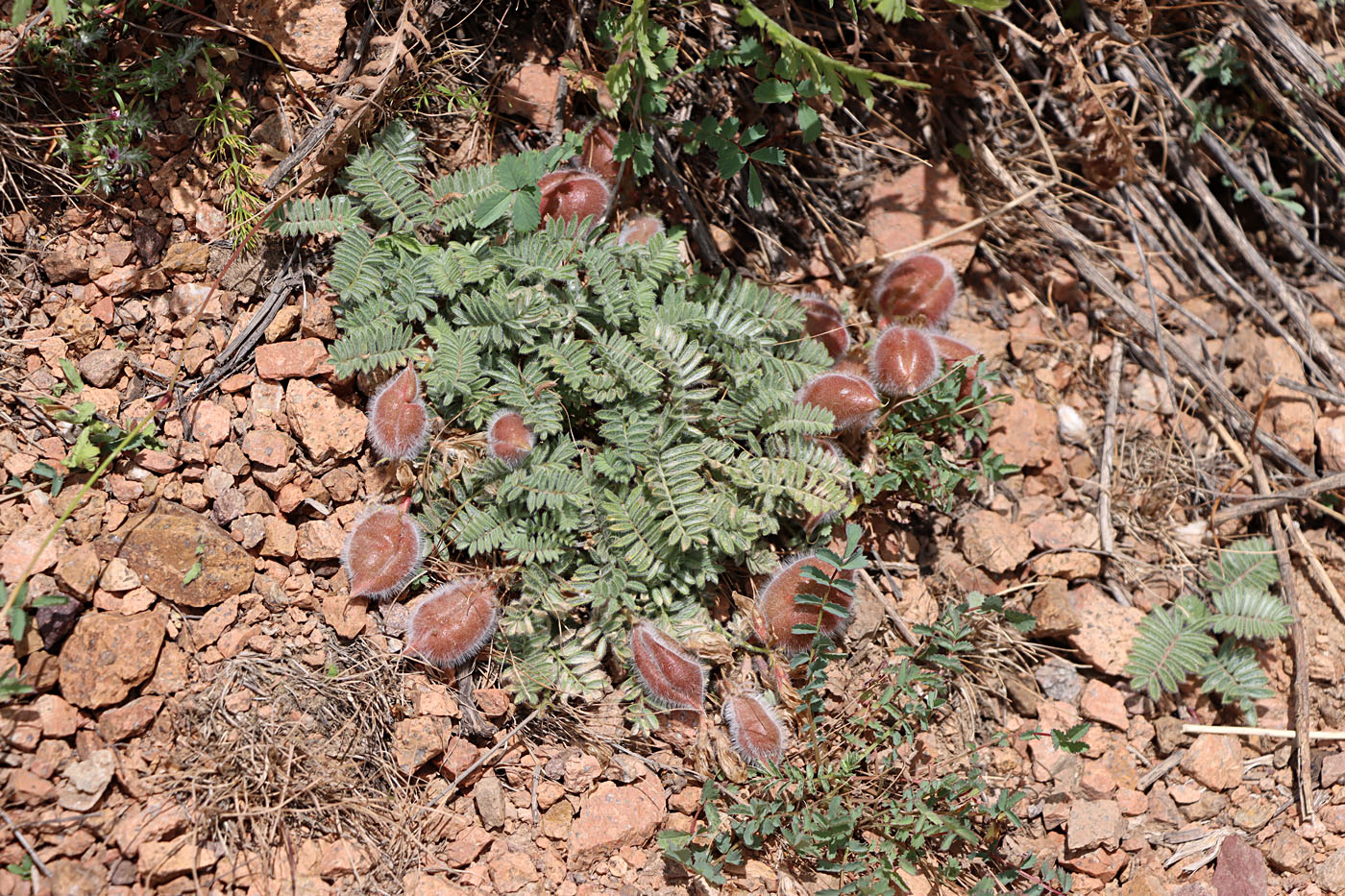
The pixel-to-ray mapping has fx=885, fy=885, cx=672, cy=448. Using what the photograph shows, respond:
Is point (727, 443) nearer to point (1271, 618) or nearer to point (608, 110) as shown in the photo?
point (608, 110)

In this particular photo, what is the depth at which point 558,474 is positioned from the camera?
2410mm

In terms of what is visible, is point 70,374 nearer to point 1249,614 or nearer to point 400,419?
point 400,419

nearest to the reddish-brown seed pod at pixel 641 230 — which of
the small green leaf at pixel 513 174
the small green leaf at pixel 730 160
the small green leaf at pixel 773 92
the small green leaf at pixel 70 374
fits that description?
the small green leaf at pixel 730 160

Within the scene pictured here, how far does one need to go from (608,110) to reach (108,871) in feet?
7.86

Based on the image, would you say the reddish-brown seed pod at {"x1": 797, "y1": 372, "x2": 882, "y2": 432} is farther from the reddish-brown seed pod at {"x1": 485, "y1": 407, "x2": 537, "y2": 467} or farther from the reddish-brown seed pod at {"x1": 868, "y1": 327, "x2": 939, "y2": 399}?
the reddish-brown seed pod at {"x1": 485, "y1": 407, "x2": 537, "y2": 467}

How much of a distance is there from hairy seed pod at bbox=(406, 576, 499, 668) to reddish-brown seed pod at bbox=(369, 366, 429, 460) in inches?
15.6

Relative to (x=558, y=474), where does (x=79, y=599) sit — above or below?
below

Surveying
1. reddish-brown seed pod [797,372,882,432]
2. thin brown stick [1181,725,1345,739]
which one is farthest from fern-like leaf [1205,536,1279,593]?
reddish-brown seed pod [797,372,882,432]

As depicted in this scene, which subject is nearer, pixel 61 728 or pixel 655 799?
pixel 61 728

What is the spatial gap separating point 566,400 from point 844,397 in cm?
82

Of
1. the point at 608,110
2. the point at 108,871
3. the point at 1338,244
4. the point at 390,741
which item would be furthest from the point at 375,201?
the point at 1338,244

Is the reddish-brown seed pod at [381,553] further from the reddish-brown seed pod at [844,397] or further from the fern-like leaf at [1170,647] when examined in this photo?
the fern-like leaf at [1170,647]

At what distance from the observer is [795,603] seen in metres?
2.54

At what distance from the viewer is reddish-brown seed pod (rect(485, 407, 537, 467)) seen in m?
2.39
